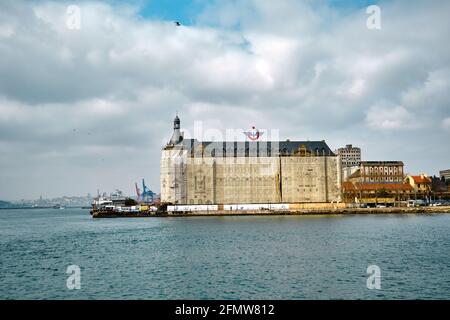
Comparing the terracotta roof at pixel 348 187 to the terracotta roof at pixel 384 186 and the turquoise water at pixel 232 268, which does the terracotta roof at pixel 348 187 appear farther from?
the turquoise water at pixel 232 268

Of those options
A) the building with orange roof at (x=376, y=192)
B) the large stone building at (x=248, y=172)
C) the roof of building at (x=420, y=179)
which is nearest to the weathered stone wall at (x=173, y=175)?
the large stone building at (x=248, y=172)

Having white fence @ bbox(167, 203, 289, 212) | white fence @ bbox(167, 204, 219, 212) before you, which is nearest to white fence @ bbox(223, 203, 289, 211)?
white fence @ bbox(167, 203, 289, 212)

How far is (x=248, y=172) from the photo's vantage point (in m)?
130

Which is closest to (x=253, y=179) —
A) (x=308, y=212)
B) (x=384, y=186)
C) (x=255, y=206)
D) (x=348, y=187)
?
(x=255, y=206)

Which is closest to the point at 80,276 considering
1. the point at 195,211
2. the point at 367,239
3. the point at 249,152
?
the point at 367,239

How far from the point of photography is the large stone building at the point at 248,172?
12762 cm

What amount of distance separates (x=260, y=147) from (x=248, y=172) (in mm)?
8237

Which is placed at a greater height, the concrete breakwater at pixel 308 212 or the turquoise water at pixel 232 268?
the concrete breakwater at pixel 308 212

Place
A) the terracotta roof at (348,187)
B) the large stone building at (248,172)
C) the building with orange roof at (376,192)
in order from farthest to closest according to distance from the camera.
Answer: the terracotta roof at (348,187), the building with orange roof at (376,192), the large stone building at (248,172)

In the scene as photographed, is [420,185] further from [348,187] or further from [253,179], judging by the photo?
[253,179]

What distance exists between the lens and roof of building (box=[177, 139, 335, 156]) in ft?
425
